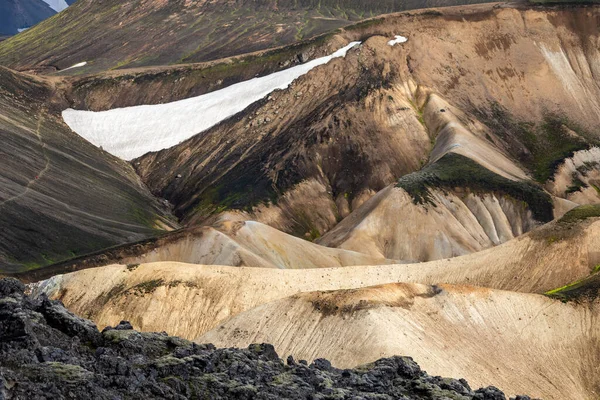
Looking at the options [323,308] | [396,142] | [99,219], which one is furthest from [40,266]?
[396,142]

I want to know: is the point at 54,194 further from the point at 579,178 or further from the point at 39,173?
the point at 579,178

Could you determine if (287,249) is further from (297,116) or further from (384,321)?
(297,116)

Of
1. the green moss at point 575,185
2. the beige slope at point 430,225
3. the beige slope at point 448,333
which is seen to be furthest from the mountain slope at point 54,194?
the green moss at point 575,185

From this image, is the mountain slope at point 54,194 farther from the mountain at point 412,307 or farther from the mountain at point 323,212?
the mountain at point 412,307

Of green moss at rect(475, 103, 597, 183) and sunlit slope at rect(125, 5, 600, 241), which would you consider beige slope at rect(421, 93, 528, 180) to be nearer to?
sunlit slope at rect(125, 5, 600, 241)

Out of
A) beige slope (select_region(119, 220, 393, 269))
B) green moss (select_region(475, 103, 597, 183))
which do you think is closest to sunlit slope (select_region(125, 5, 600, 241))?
green moss (select_region(475, 103, 597, 183))
